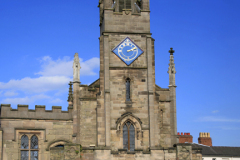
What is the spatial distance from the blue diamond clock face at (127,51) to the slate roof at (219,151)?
2462 cm

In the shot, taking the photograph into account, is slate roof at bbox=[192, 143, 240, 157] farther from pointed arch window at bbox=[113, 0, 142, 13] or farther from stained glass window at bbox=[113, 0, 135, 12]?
stained glass window at bbox=[113, 0, 135, 12]

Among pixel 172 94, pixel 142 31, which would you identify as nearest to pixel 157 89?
pixel 172 94

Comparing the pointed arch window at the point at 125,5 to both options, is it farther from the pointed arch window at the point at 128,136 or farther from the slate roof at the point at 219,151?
the slate roof at the point at 219,151

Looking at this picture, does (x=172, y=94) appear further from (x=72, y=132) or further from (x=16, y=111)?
(x=16, y=111)

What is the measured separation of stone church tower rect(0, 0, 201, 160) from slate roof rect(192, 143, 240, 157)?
22273mm

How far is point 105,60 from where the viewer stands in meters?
38.2

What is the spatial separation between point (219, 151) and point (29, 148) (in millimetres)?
31732

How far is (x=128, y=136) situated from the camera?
123ft

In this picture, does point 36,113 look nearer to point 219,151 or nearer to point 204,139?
point 219,151

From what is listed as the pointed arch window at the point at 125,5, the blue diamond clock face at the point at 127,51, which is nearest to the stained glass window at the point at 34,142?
the blue diamond clock face at the point at 127,51

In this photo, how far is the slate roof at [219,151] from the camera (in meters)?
59.4

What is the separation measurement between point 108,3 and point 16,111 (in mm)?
12579

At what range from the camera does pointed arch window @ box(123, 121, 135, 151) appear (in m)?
37.3

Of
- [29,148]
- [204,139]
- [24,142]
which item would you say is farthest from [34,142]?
[204,139]
